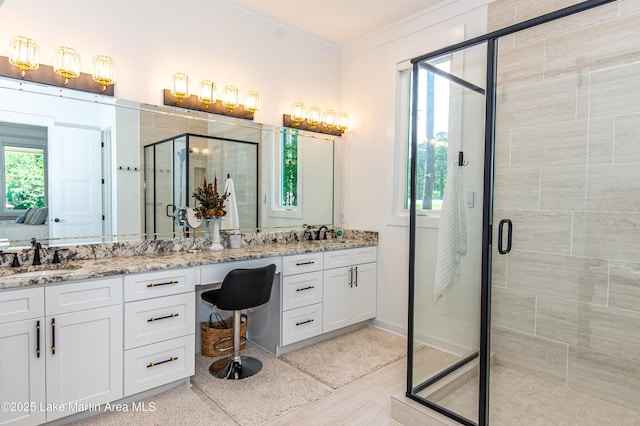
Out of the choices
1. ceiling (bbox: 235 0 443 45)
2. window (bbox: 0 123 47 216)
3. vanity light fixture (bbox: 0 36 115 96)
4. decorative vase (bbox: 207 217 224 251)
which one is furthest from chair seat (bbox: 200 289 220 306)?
ceiling (bbox: 235 0 443 45)

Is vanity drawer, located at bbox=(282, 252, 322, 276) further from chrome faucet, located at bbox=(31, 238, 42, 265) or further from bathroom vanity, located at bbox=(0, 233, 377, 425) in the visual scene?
chrome faucet, located at bbox=(31, 238, 42, 265)

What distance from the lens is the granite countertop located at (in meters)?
1.96

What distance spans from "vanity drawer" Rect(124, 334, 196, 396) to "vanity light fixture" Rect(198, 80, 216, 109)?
70.5 inches

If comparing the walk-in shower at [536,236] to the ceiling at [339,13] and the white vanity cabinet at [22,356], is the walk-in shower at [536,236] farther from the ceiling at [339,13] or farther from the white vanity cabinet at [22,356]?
the white vanity cabinet at [22,356]

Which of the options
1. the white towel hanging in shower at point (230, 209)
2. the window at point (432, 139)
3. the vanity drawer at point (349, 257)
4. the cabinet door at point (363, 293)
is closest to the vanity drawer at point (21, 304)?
the white towel hanging in shower at point (230, 209)

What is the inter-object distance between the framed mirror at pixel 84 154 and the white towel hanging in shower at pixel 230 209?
7cm

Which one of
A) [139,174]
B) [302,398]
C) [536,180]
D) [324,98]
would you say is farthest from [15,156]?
[536,180]

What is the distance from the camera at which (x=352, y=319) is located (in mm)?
3537

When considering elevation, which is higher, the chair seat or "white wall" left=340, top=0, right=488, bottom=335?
"white wall" left=340, top=0, right=488, bottom=335

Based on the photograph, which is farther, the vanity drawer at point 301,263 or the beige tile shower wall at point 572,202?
the vanity drawer at point 301,263

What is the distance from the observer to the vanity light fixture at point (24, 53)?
2.24 meters

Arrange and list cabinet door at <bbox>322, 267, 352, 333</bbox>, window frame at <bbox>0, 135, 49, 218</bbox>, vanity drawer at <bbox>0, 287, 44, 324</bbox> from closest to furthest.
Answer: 1. vanity drawer at <bbox>0, 287, 44, 324</bbox>
2. window frame at <bbox>0, 135, 49, 218</bbox>
3. cabinet door at <bbox>322, 267, 352, 333</bbox>

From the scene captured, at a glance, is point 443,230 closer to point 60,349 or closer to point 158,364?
point 158,364

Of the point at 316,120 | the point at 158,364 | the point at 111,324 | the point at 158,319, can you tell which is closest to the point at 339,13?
the point at 316,120
